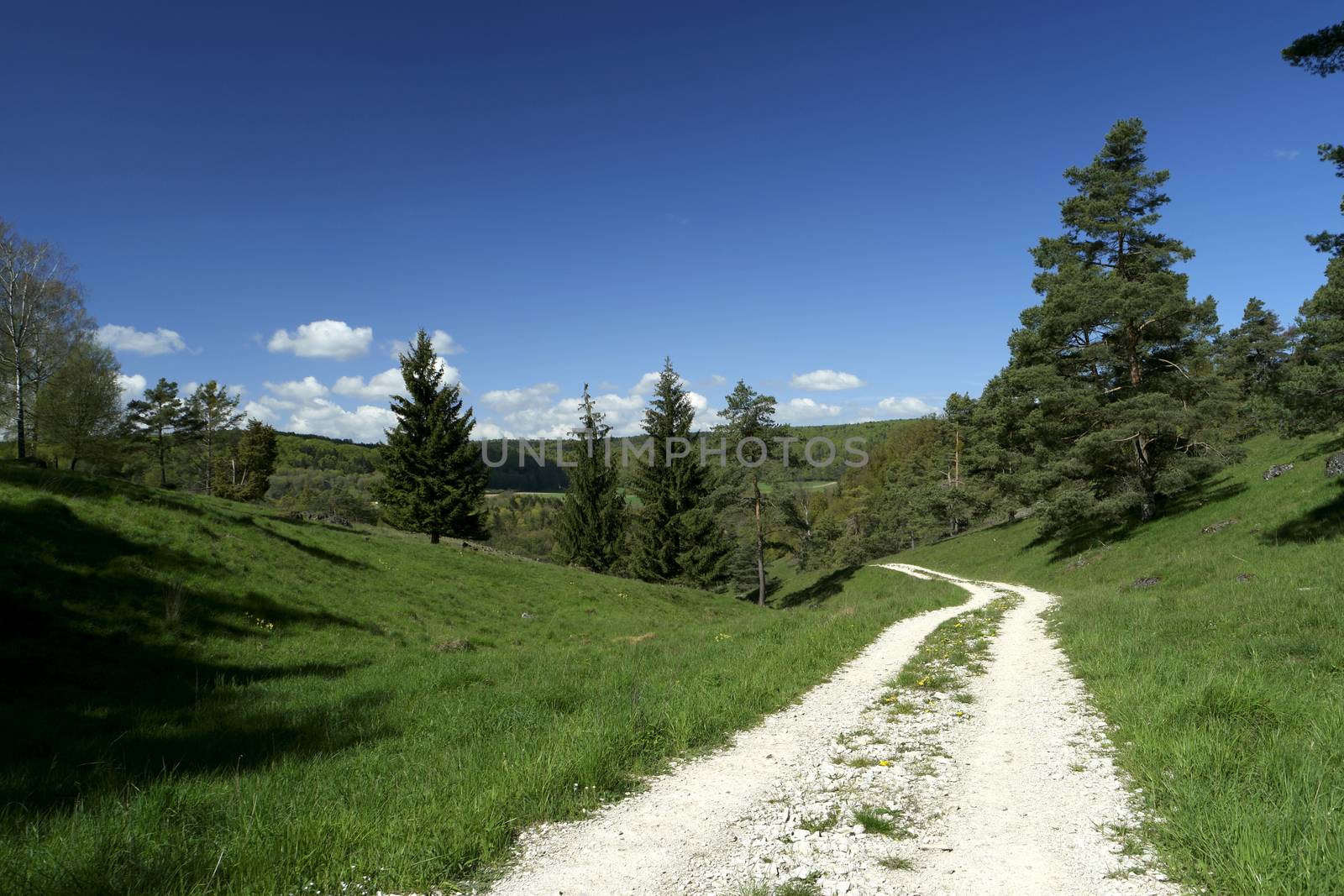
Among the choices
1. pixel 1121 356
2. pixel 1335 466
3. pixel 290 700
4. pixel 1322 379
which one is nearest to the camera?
pixel 290 700

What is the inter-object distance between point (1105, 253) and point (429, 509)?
37.6 m

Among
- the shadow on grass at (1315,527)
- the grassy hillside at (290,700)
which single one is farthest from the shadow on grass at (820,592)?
the shadow on grass at (1315,527)

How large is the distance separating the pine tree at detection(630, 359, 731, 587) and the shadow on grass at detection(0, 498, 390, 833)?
24583mm

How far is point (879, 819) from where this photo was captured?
4988 mm

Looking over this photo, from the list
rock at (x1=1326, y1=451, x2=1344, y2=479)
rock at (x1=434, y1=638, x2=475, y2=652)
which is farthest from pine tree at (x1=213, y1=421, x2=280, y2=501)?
rock at (x1=1326, y1=451, x2=1344, y2=479)

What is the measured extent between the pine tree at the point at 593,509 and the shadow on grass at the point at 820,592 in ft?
43.5

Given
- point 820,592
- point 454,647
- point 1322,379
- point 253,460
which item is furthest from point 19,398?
point 1322,379

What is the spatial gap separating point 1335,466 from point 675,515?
2987cm

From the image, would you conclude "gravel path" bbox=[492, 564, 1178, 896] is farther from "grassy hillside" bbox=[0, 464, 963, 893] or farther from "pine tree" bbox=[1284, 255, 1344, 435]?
"pine tree" bbox=[1284, 255, 1344, 435]

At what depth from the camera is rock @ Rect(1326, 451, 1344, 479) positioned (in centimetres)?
2002

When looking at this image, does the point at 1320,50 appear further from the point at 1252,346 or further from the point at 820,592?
the point at 1252,346

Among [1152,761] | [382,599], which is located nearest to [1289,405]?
[1152,761]

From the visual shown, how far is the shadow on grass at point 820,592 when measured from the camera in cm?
4606

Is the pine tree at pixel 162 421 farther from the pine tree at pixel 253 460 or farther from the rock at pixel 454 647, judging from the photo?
the rock at pixel 454 647
